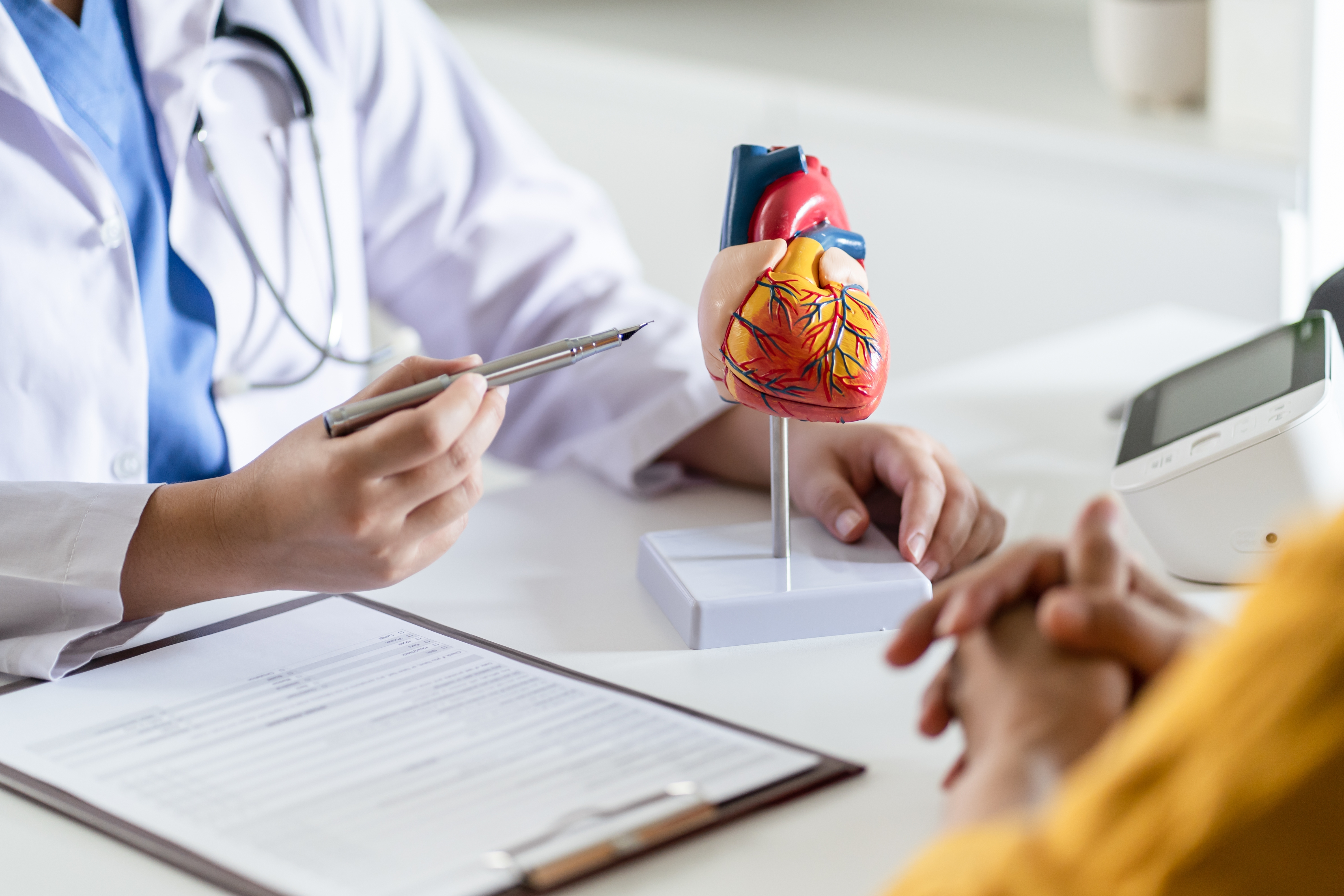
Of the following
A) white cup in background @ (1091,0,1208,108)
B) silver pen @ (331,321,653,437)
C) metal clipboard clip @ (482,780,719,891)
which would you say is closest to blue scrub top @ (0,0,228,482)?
silver pen @ (331,321,653,437)

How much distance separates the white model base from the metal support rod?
0.4 inches

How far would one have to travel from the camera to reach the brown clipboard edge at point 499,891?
533 millimetres

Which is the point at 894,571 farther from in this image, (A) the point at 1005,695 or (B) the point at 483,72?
(B) the point at 483,72

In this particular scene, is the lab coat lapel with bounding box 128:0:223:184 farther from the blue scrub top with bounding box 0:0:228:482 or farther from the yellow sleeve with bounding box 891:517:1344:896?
the yellow sleeve with bounding box 891:517:1344:896

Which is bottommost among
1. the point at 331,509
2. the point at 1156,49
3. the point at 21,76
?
the point at 331,509

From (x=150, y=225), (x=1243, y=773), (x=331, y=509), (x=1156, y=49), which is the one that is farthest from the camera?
(x=1156, y=49)

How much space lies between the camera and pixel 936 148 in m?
2.13

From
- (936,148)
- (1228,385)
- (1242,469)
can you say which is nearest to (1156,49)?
(936,148)

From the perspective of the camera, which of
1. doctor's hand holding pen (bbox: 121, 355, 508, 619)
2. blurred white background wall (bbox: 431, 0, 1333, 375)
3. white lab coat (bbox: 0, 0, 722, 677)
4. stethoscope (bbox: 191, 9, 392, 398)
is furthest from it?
blurred white background wall (bbox: 431, 0, 1333, 375)

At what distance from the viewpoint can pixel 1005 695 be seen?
476mm

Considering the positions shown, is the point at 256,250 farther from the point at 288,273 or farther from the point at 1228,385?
the point at 1228,385

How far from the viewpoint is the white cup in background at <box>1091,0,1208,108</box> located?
1910mm

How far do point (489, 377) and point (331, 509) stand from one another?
0.11 meters

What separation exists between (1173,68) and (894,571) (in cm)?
147
